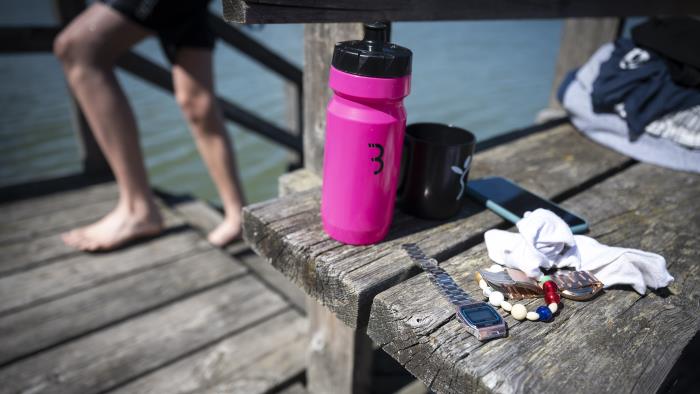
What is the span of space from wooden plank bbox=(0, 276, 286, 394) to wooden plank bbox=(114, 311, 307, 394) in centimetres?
4

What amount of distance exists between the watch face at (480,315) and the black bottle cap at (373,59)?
0.45 m

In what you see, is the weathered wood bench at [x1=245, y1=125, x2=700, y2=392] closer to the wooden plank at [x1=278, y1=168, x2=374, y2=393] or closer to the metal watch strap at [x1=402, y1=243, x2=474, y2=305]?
the metal watch strap at [x1=402, y1=243, x2=474, y2=305]

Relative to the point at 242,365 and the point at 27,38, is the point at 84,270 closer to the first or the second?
the point at 242,365

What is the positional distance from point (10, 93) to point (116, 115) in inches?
241

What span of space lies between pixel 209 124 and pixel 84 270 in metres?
0.90

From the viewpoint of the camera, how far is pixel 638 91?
1723 millimetres

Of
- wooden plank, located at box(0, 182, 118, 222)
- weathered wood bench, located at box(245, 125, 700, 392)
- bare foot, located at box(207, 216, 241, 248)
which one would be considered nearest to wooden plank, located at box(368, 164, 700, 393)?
weathered wood bench, located at box(245, 125, 700, 392)

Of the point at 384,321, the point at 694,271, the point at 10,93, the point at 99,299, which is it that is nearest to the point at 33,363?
the point at 99,299

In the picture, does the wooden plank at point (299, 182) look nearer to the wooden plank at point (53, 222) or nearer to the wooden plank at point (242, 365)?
the wooden plank at point (242, 365)

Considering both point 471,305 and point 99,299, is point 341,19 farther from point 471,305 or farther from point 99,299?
point 99,299

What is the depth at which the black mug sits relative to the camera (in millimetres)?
1084

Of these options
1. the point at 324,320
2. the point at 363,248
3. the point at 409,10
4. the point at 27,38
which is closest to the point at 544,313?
the point at 363,248

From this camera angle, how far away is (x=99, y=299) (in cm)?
202

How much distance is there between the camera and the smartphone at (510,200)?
1192mm
